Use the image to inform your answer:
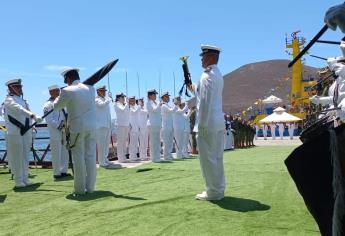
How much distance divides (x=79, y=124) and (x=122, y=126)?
7.06 m

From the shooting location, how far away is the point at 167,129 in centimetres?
1465

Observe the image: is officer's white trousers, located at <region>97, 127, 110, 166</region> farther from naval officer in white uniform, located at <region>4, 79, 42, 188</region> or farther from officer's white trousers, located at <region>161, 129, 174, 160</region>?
naval officer in white uniform, located at <region>4, 79, 42, 188</region>

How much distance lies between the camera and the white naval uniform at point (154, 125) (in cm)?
1377

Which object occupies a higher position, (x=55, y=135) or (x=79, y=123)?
(x=79, y=123)

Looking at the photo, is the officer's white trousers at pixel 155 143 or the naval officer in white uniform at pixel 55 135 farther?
the officer's white trousers at pixel 155 143

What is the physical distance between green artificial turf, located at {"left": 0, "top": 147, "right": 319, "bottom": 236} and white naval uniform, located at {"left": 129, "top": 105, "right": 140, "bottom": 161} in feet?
20.6

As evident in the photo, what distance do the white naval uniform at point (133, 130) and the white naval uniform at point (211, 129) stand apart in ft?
28.4

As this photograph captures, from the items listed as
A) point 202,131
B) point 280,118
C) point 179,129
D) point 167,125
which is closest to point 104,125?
point 167,125

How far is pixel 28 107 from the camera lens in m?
8.73

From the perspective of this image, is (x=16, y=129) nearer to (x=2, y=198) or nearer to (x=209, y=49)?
(x=2, y=198)

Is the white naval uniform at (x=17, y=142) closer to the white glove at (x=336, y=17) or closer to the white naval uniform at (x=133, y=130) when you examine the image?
the white naval uniform at (x=133, y=130)

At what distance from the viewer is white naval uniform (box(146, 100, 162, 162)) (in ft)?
45.2

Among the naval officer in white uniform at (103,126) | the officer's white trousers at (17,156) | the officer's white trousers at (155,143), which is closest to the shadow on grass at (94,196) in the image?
the officer's white trousers at (17,156)

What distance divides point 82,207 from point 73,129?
1476 millimetres
